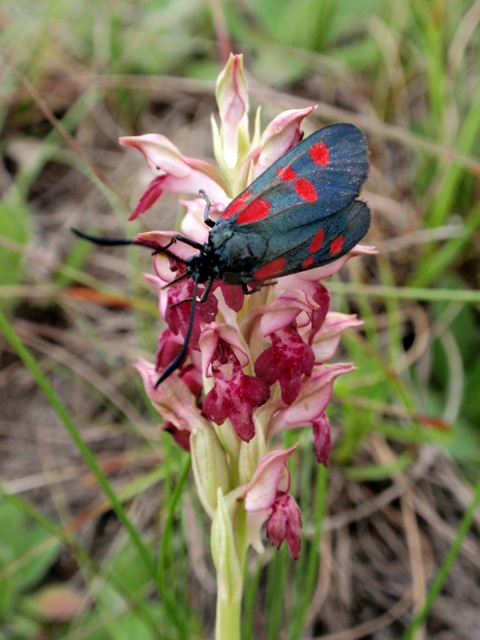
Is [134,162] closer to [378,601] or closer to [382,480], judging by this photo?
[382,480]

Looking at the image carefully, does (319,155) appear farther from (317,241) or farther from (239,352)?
(239,352)

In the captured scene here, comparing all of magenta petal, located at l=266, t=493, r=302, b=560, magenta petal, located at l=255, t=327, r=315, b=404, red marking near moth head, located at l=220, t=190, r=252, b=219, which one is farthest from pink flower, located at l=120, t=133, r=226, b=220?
magenta petal, located at l=266, t=493, r=302, b=560

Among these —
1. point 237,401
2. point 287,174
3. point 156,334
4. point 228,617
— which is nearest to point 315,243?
point 287,174

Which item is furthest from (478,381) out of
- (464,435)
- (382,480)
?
(382,480)

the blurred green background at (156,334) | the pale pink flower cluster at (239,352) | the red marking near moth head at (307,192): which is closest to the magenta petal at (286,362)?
the pale pink flower cluster at (239,352)

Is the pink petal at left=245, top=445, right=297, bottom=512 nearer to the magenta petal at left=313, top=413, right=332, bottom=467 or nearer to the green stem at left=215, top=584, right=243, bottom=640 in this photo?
the magenta petal at left=313, top=413, right=332, bottom=467

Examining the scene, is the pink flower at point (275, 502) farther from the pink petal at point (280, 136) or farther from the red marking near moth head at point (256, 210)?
the pink petal at point (280, 136)
